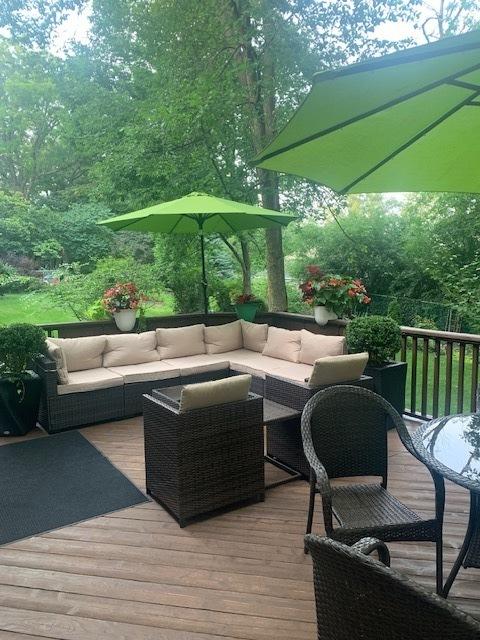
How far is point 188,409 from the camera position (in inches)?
118

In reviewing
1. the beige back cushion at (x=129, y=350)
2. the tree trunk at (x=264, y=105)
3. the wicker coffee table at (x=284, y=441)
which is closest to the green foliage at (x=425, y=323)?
the tree trunk at (x=264, y=105)

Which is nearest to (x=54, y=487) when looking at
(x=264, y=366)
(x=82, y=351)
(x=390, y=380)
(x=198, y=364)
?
(x=82, y=351)

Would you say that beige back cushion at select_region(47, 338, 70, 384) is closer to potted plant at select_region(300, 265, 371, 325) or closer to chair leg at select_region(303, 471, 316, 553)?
potted plant at select_region(300, 265, 371, 325)

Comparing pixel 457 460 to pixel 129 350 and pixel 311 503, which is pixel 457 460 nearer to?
pixel 311 503

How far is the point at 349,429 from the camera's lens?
2547 millimetres

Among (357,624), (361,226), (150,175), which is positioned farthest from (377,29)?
(357,624)

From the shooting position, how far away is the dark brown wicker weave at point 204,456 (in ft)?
9.82

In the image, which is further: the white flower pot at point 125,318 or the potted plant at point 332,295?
the white flower pot at point 125,318

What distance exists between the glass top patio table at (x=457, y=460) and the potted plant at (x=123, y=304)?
421 cm

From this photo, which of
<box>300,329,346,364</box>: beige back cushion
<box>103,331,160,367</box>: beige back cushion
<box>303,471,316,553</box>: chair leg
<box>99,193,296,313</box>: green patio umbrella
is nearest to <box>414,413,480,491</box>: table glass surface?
<box>303,471,316,553</box>: chair leg

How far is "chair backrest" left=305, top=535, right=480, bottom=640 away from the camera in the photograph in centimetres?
93

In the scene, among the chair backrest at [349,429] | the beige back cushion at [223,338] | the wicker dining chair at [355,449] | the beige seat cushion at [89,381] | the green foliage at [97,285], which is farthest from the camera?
the green foliage at [97,285]

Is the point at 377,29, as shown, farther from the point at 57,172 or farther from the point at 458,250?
the point at 57,172

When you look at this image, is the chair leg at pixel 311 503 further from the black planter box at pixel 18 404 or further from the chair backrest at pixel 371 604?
the black planter box at pixel 18 404
